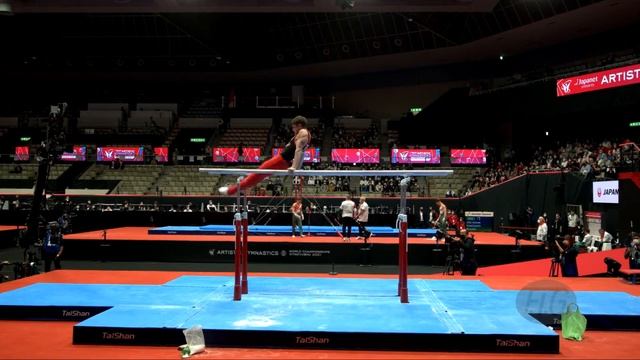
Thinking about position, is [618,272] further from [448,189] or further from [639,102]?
[448,189]

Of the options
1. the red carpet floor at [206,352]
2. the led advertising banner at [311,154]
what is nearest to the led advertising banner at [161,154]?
the led advertising banner at [311,154]

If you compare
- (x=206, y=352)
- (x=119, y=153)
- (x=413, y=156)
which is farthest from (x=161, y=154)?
(x=206, y=352)

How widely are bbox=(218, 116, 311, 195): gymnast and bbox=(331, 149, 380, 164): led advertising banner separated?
2088 centimetres

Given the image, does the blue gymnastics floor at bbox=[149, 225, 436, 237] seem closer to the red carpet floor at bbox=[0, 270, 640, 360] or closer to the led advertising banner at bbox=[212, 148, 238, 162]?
the red carpet floor at bbox=[0, 270, 640, 360]

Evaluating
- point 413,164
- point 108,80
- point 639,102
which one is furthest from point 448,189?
point 108,80

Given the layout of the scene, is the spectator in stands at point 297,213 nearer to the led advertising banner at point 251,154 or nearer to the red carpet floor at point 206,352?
the red carpet floor at point 206,352

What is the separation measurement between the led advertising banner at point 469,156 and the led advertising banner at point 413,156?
3.42 feet

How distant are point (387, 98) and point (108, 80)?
19.9 metres

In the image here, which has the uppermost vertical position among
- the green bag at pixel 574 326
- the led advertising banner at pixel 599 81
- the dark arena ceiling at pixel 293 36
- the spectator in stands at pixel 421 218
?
the dark arena ceiling at pixel 293 36

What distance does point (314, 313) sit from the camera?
6125 mm

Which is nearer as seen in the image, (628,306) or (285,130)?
(628,306)

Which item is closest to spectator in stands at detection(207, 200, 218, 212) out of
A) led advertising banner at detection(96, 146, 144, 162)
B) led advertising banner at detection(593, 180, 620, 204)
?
led advertising banner at detection(96, 146, 144, 162)

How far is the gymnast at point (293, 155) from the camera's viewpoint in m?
6.39

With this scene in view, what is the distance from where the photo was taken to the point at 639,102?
64.8ft
